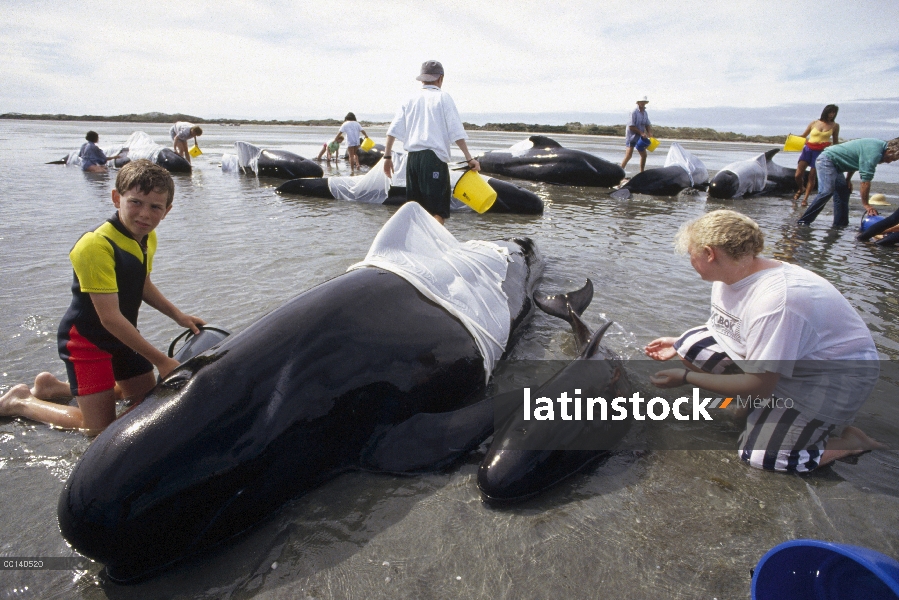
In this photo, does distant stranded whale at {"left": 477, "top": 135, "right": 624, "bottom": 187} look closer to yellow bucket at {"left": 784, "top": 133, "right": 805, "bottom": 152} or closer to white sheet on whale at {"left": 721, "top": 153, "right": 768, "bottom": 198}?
white sheet on whale at {"left": 721, "top": 153, "right": 768, "bottom": 198}

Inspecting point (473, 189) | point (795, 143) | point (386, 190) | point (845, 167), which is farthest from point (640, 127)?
point (473, 189)

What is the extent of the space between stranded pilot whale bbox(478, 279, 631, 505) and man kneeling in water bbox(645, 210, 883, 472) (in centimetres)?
60

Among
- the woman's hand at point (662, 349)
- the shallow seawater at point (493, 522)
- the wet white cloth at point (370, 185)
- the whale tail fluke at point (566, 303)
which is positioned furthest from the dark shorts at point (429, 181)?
the wet white cloth at point (370, 185)

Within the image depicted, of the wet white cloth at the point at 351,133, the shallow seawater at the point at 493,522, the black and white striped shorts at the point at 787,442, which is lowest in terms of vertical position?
the shallow seawater at the point at 493,522

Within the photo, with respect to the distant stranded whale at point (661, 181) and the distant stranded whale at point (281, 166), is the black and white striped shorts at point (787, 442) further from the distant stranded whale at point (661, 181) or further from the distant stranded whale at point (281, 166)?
the distant stranded whale at point (281, 166)

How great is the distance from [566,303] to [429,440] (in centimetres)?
247

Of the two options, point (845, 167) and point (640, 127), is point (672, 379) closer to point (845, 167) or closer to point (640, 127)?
point (845, 167)

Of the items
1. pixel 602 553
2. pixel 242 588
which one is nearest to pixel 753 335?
pixel 602 553

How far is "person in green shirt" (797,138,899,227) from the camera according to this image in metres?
9.39

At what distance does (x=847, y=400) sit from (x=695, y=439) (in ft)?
2.85

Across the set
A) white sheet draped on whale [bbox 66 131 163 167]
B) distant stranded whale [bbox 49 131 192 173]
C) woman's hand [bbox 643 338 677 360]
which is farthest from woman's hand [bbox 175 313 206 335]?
white sheet draped on whale [bbox 66 131 163 167]

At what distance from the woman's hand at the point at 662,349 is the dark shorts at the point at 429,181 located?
407 cm

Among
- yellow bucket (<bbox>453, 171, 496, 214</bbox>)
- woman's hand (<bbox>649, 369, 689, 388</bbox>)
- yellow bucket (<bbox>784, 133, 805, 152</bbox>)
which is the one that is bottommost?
woman's hand (<bbox>649, 369, 689, 388</bbox>)

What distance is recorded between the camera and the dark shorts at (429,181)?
748 centimetres
